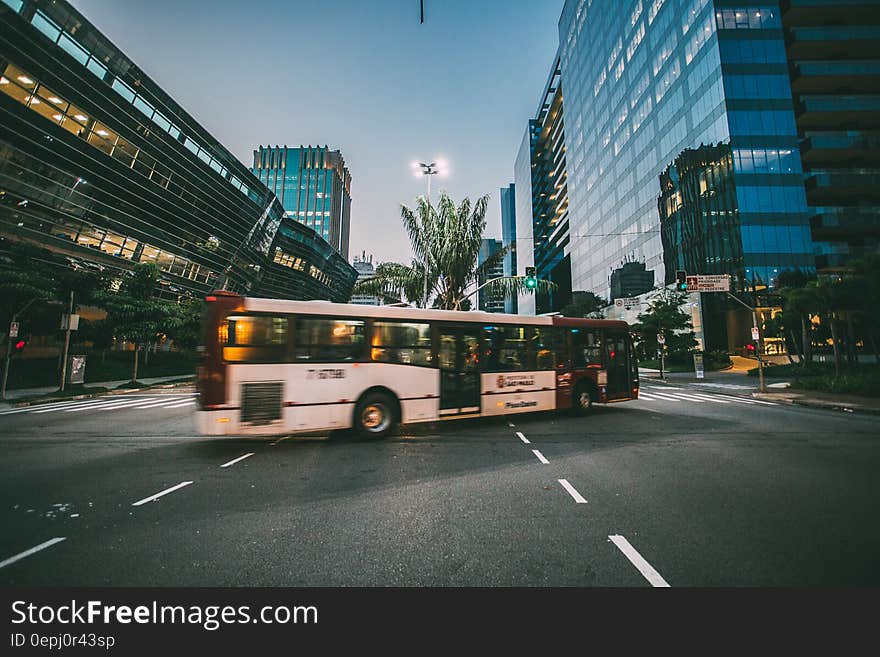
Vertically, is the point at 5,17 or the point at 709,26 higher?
the point at 709,26

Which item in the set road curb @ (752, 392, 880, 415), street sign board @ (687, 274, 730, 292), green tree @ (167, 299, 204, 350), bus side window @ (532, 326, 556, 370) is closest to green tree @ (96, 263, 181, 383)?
green tree @ (167, 299, 204, 350)

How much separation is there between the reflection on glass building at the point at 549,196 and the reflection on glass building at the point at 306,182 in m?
82.2

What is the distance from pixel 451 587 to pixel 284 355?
20.8 ft

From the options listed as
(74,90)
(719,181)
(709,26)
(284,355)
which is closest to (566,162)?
(709,26)

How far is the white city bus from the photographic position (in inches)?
299

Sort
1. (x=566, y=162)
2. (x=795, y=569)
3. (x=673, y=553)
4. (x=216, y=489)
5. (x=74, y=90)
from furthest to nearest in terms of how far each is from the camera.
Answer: (x=566, y=162)
(x=74, y=90)
(x=216, y=489)
(x=673, y=553)
(x=795, y=569)

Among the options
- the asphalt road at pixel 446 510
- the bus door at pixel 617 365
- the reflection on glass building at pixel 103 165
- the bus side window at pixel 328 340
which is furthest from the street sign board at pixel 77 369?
the bus door at pixel 617 365

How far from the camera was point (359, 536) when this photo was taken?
378 centimetres

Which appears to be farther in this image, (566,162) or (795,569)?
(566,162)

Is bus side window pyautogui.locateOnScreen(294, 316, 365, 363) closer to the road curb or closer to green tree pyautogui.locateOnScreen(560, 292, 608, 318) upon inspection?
the road curb

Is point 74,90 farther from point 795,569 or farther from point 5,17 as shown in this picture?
point 795,569

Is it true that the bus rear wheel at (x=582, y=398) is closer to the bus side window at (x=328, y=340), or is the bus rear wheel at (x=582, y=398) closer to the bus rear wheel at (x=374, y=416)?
the bus rear wheel at (x=374, y=416)

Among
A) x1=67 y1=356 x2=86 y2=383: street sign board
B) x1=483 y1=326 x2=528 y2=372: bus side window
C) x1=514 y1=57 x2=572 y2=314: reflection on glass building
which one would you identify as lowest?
x1=67 y1=356 x2=86 y2=383: street sign board

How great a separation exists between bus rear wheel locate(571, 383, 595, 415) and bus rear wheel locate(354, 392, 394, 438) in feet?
20.5
